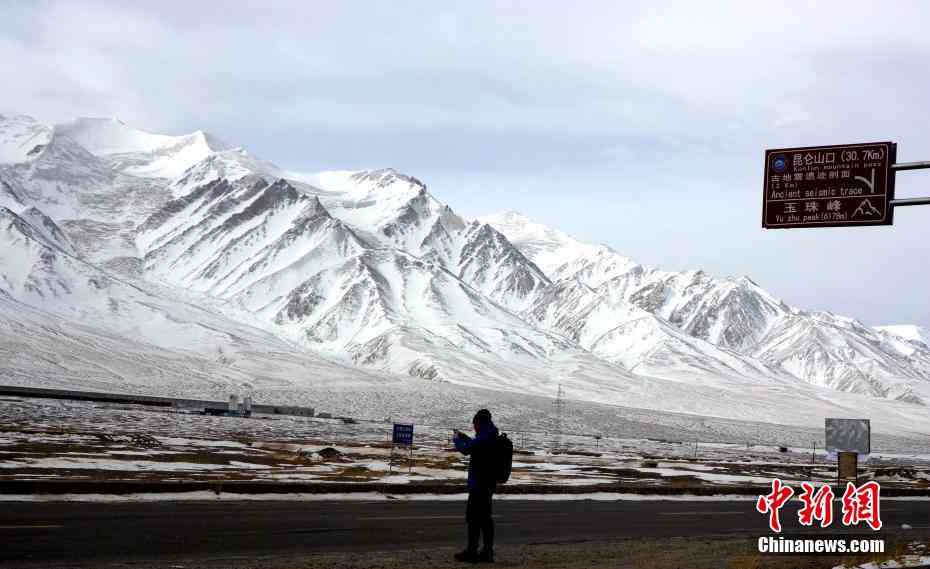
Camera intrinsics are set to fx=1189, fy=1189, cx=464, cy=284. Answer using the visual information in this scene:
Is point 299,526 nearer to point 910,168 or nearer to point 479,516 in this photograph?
point 479,516

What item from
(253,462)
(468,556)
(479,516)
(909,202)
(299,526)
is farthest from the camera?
(253,462)

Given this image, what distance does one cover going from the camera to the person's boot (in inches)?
780

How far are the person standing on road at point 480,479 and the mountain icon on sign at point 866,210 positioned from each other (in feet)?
39.4

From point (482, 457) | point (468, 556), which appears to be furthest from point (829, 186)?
point (468, 556)

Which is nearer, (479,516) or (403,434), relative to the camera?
(479,516)

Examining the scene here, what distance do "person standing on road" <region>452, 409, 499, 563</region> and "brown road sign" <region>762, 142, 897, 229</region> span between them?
1198 cm

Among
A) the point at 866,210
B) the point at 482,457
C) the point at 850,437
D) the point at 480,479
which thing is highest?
the point at 866,210

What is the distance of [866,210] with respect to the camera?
27.2 m

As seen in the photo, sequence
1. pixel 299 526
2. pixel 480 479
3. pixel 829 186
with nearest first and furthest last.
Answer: pixel 480 479, pixel 299 526, pixel 829 186

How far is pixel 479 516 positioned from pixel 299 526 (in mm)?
6425

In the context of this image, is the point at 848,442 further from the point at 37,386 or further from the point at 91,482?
the point at 37,386

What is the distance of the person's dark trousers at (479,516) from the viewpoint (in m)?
19.6

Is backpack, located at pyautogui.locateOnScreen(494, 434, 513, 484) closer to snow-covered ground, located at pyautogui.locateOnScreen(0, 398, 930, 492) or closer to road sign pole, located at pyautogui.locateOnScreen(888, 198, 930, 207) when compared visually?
road sign pole, located at pyautogui.locateOnScreen(888, 198, 930, 207)

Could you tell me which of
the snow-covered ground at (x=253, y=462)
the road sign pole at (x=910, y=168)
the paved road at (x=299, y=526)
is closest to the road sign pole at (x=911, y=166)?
the road sign pole at (x=910, y=168)
